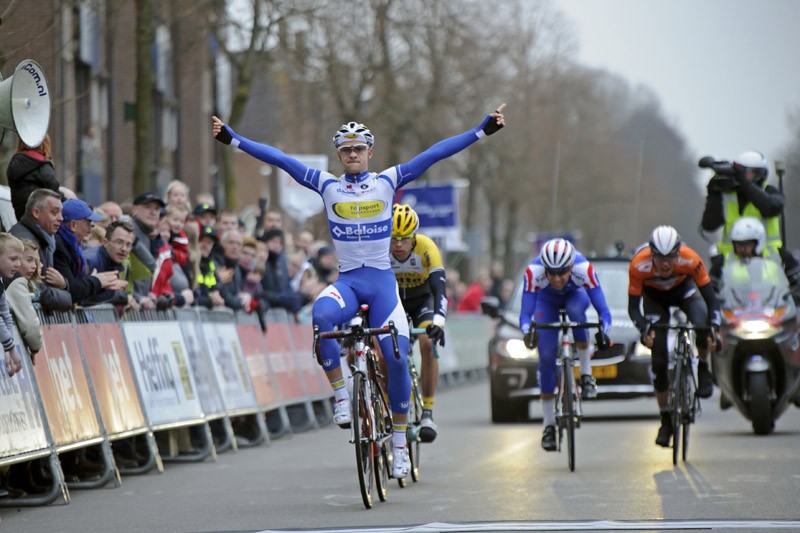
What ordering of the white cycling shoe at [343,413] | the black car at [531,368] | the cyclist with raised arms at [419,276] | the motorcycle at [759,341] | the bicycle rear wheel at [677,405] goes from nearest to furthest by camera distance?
1. the white cycling shoe at [343,413]
2. the cyclist with raised arms at [419,276]
3. the bicycle rear wheel at [677,405]
4. the motorcycle at [759,341]
5. the black car at [531,368]

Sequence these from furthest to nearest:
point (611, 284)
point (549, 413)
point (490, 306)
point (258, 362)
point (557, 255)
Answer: point (611, 284) < point (258, 362) < point (490, 306) < point (549, 413) < point (557, 255)

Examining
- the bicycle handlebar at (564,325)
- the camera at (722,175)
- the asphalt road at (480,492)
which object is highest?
the camera at (722,175)

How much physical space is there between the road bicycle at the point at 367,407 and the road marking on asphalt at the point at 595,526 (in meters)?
1.05

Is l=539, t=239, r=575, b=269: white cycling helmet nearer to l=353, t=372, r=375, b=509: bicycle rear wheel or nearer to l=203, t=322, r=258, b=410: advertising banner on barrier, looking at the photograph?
l=353, t=372, r=375, b=509: bicycle rear wheel

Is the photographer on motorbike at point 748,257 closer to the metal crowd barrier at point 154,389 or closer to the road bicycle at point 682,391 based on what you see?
the road bicycle at point 682,391

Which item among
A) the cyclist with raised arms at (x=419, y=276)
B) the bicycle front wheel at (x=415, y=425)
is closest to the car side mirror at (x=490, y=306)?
the cyclist with raised arms at (x=419, y=276)

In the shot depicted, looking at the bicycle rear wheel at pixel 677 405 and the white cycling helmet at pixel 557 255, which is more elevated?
the white cycling helmet at pixel 557 255

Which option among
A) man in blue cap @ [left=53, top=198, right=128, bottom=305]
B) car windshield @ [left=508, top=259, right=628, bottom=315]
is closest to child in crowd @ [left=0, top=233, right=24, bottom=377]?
man in blue cap @ [left=53, top=198, right=128, bottom=305]

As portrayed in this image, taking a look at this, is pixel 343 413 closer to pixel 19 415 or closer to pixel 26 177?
pixel 19 415

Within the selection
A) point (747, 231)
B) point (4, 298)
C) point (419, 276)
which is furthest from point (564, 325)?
point (4, 298)

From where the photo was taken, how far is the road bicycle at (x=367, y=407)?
35.8ft

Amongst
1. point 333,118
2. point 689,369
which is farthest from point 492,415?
point 333,118

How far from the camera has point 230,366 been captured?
1725 centimetres

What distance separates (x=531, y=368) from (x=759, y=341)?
3.57 m
